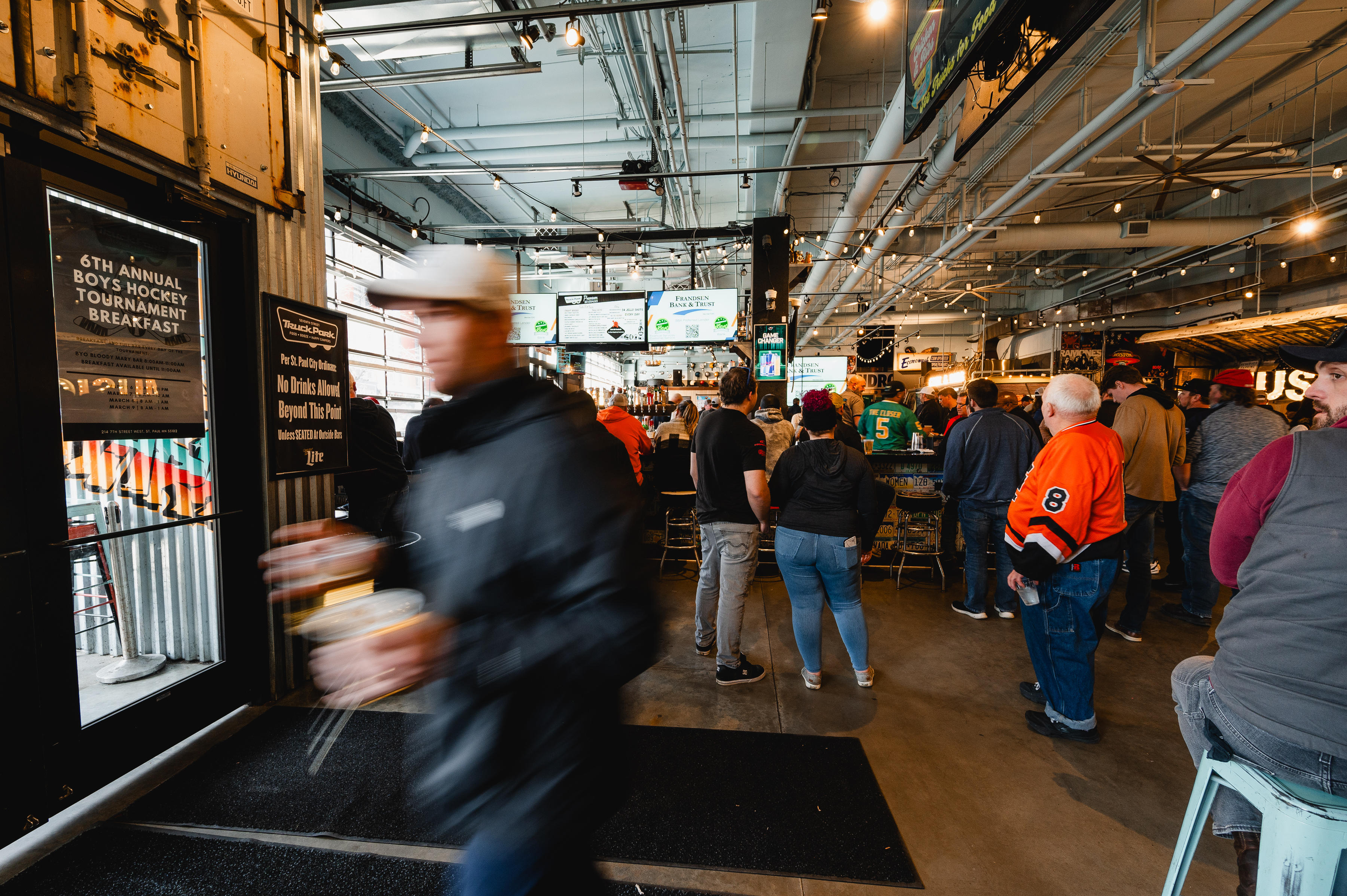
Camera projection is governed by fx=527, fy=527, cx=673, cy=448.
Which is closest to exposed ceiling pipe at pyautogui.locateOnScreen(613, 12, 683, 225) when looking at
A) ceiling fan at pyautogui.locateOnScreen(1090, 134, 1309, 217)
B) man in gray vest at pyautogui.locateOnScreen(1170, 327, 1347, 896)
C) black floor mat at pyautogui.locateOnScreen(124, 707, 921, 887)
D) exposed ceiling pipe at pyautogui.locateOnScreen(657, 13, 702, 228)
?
exposed ceiling pipe at pyautogui.locateOnScreen(657, 13, 702, 228)

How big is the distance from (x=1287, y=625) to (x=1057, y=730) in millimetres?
1947

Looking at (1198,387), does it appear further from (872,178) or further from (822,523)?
(822,523)

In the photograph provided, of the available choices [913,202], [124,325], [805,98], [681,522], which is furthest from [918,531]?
[124,325]

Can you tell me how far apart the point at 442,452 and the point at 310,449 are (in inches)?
105

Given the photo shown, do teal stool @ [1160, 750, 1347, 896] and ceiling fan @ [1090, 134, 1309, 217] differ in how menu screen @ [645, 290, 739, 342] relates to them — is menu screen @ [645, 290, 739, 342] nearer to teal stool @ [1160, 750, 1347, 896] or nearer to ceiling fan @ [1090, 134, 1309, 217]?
ceiling fan @ [1090, 134, 1309, 217]

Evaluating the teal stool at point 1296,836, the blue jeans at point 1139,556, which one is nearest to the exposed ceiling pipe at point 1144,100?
the blue jeans at point 1139,556

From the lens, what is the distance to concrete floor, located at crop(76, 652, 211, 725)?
8.35ft

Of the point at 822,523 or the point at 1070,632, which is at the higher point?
the point at 822,523

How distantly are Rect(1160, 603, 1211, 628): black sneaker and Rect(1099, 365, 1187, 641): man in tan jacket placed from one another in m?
0.70

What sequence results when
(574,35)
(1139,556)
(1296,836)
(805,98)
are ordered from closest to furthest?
(1296,836) < (574,35) < (1139,556) < (805,98)

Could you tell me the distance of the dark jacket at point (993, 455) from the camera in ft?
13.7

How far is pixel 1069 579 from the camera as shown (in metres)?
2.64

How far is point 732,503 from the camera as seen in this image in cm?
315

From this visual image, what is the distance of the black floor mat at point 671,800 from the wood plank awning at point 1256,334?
7.71m
